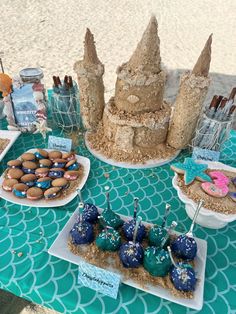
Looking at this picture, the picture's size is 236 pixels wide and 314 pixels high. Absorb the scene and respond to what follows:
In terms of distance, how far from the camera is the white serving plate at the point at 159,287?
2.70ft

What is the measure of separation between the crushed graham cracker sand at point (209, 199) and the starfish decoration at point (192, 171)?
22 millimetres

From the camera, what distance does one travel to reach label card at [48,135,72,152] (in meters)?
1.36

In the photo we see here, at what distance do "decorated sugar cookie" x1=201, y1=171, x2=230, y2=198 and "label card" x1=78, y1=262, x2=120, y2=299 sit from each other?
423mm

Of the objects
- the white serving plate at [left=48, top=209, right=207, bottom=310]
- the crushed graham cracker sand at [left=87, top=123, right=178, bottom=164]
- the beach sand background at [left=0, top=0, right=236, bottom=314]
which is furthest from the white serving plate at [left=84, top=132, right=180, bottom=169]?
the beach sand background at [left=0, top=0, right=236, bottom=314]

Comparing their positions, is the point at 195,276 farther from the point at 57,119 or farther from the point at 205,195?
the point at 57,119

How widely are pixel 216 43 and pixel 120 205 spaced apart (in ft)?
12.0

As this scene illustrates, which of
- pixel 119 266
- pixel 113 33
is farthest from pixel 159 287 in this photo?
pixel 113 33

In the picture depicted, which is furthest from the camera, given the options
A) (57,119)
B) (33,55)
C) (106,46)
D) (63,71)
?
(106,46)

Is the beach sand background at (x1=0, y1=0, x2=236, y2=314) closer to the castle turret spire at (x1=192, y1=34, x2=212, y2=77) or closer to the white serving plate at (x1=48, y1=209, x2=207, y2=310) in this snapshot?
the castle turret spire at (x1=192, y1=34, x2=212, y2=77)

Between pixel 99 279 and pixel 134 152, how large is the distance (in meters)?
0.63

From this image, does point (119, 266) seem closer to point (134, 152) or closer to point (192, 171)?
point (192, 171)

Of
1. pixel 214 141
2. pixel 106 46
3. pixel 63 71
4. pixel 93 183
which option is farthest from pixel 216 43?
pixel 93 183

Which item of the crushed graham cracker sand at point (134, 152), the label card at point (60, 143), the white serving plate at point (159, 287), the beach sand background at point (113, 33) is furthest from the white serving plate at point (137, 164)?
the beach sand background at point (113, 33)

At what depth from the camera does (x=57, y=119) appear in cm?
150
